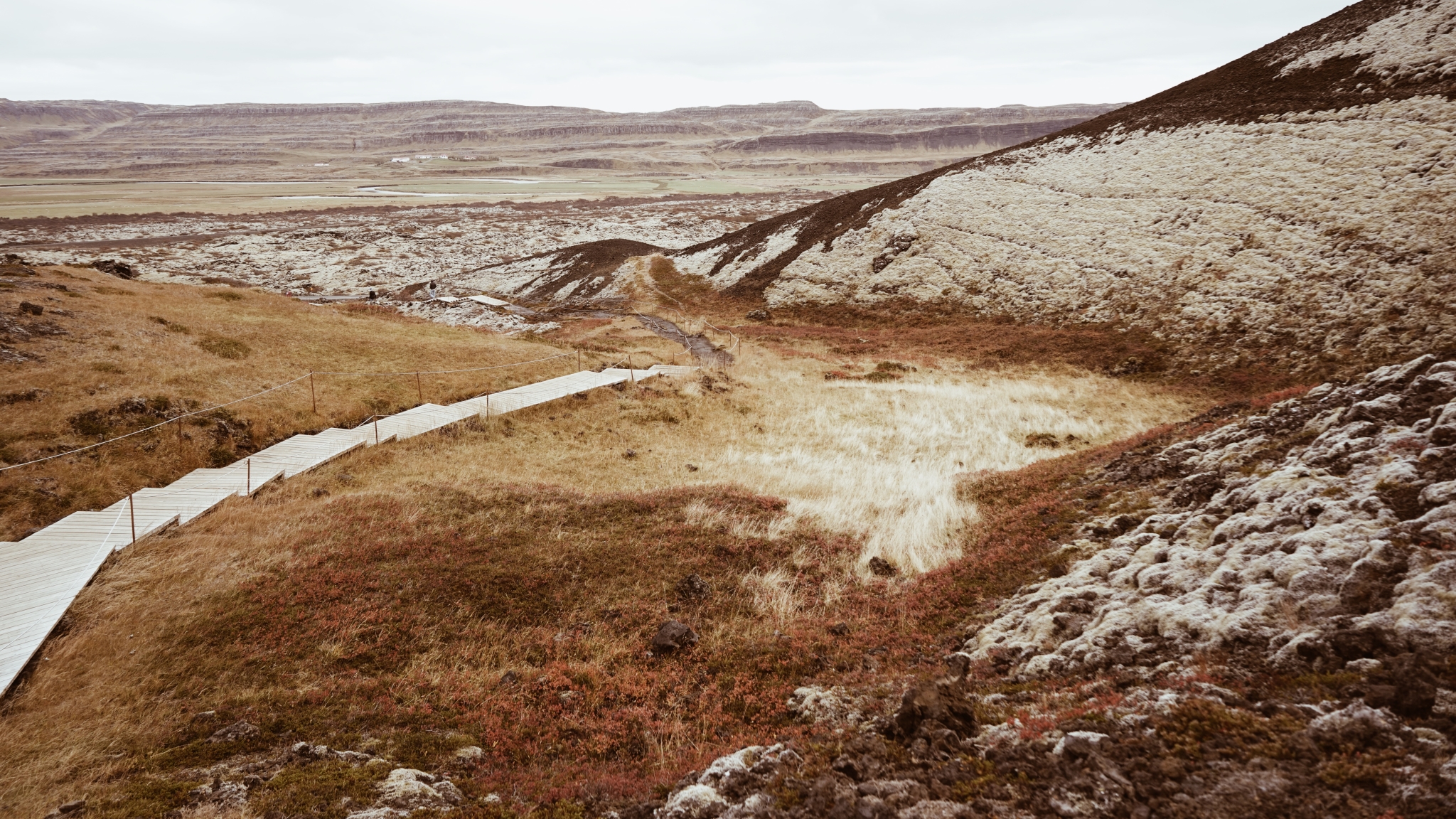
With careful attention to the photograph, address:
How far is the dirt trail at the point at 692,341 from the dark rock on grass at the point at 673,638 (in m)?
30.5

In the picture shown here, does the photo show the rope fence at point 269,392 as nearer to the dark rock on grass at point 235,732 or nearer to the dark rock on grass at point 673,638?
the dark rock on grass at point 235,732

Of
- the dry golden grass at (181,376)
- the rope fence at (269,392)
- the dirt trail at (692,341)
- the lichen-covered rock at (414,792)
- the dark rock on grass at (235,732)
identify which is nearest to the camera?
the lichen-covered rock at (414,792)

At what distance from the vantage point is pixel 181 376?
26.2 metres

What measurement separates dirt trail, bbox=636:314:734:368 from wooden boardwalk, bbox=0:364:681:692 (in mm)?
17453

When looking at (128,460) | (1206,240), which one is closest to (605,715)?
(128,460)

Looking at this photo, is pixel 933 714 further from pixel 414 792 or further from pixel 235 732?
pixel 235 732

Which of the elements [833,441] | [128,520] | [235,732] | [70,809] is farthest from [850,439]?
[70,809]

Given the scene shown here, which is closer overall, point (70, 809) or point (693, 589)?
point (70, 809)

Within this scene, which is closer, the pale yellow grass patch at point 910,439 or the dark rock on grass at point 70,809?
the dark rock on grass at point 70,809

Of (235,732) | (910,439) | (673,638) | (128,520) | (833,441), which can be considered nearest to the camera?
(235,732)

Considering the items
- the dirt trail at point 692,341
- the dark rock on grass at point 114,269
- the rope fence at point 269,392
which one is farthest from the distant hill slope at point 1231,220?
the dark rock on grass at point 114,269

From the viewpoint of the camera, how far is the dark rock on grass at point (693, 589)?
15.2 meters

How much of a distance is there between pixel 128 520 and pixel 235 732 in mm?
10867

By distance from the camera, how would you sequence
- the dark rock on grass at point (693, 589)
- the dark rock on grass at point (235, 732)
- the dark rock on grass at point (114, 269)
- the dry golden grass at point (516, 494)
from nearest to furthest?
1. the dark rock on grass at point (235, 732)
2. the dry golden grass at point (516, 494)
3. the dark rock on grass at point (693, 589)
4. the dark rock on grass at point (114, 269)
